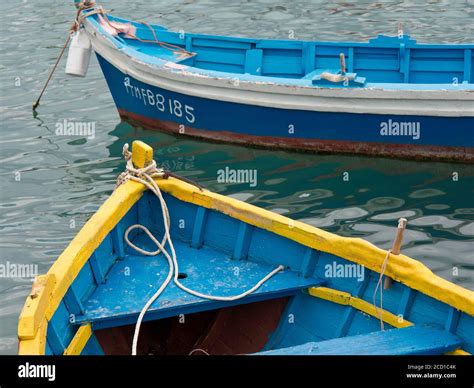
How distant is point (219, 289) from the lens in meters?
6.52

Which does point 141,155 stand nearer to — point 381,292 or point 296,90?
point 381,292

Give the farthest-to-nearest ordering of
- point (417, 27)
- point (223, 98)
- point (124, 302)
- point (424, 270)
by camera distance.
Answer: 1. point (417, 27)
2. point (223, 98)
3. point (124, 302)
4. point (424, 270)

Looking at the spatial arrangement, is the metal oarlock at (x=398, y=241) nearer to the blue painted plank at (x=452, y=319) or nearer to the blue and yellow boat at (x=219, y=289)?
the blue and yellow boat at (x=219, y=289)

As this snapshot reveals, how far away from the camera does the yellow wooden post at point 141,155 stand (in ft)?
23.7

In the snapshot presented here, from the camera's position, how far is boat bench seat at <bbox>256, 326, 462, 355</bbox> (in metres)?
5.29

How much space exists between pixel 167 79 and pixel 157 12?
8925 mm

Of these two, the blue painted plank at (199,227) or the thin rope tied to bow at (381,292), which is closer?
the thin rope tied to bow at (381,292)

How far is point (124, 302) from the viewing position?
20.8 ft

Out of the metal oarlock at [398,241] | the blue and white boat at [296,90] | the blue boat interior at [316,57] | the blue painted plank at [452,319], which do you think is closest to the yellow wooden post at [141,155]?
the metal oarlock at [398,241]

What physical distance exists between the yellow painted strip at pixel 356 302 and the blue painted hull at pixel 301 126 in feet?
13.9

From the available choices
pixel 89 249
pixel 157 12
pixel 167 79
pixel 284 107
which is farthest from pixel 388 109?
pixel 157 12

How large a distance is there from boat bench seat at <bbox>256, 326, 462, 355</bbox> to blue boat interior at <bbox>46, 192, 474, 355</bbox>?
0.08 feet

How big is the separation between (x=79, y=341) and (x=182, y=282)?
3.14 feet

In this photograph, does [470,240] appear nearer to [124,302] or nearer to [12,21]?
[124,302]
